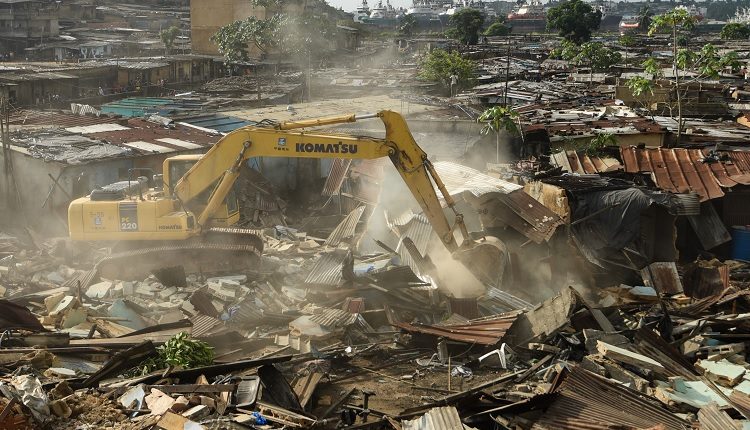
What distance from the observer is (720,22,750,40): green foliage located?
88.8 m

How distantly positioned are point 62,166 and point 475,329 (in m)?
11.1

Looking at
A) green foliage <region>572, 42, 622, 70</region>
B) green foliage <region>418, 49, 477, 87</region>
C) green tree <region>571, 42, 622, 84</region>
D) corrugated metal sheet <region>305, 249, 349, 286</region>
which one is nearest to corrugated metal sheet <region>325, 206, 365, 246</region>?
corrugated metal sheet <region>305, 249, 349, 286</region>

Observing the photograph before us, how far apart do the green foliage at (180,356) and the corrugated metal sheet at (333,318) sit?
2.62 metres

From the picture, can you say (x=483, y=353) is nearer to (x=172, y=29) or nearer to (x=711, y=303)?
(x=711, y=303)

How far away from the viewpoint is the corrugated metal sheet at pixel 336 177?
2005 centimetres

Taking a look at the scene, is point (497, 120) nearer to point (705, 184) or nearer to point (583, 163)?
point (583, 163)

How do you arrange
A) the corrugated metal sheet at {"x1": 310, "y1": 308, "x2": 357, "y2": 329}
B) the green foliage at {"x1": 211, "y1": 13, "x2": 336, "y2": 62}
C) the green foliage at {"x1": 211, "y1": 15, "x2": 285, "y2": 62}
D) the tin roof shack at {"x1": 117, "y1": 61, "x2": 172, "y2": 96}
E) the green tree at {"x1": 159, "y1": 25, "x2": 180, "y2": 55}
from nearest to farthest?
the corrugated metal sheet at {"x1": 310, "y1": 308, "x2": 357, "y2": 329}, the tin roof shack at {"x1": 117, "y1": 61, "x2": 172, "y2": 96}, the green foliage at {"x1": 211, "y1": 15, "x2": 285, "y2": 62}, the green foliage at {"x1": 211, "y1": 13, "x2": 336, "y2": 62}, the green tree at {"x1": 159, "y1": 25, "x2": 180, "y2": 55}

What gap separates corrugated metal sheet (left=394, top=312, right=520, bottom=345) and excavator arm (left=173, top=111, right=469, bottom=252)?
2.25m

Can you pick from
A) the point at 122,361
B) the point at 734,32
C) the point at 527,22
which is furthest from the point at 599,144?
the point at 527,22

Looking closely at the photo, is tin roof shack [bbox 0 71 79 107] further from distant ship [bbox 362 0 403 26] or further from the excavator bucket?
distant ship [bbox 362 0 403 26]

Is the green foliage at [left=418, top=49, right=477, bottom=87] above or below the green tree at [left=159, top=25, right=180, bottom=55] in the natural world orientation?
below

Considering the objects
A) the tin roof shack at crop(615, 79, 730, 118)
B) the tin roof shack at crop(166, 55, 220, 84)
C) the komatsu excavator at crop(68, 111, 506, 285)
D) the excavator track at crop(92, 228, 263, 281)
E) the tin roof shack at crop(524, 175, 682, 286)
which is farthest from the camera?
the tin roof shack at crop(166, 55, 220, 84)

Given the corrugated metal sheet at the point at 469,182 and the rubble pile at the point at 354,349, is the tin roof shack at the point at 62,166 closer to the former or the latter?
the rubble pile at the point at 354,349

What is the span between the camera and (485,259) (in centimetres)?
1433
